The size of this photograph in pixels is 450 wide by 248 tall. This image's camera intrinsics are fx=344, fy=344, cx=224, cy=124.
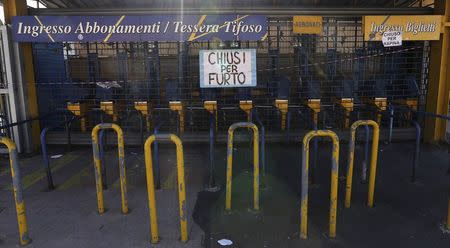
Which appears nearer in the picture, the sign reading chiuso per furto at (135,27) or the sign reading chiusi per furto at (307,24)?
the sign reading chiuso per furto at (135,27)

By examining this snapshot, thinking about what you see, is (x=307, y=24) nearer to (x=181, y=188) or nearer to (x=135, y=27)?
(x=135, y=27)

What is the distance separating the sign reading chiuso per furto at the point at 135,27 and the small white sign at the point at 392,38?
2516mm

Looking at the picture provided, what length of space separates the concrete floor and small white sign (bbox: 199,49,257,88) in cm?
154

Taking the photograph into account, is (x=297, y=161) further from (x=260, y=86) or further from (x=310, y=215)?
(x=260, y=86)

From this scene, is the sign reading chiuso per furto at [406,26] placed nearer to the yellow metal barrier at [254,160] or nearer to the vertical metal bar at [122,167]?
the yellow metal barrier at [254,160]

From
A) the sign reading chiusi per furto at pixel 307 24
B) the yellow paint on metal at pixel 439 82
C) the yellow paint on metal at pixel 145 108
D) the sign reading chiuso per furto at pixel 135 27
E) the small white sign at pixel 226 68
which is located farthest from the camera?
the yellow paint on metal at pixel 145 108

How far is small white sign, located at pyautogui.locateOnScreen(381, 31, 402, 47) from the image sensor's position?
277 inches

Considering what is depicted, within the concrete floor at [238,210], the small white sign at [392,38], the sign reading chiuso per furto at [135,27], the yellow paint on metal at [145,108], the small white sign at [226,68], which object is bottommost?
the concrete floor at [238,210]

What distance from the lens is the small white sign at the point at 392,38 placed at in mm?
7035

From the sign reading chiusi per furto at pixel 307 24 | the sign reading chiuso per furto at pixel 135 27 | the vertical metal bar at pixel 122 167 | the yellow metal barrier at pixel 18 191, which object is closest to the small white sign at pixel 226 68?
the sign reading chiuso per furto at pixel 135 27

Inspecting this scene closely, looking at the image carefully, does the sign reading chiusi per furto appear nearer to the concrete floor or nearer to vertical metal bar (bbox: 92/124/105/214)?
the concrete floor

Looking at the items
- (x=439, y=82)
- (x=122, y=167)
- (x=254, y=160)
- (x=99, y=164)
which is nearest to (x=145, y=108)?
(x=99, y=164)

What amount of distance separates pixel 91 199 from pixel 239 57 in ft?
10.7

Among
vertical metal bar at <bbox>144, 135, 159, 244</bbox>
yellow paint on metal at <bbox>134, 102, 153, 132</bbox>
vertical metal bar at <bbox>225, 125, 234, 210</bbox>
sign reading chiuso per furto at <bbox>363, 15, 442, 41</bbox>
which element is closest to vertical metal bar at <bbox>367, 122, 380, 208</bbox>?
vertical metal bar at <bbox>225, 125, 234, 210</bbox>
